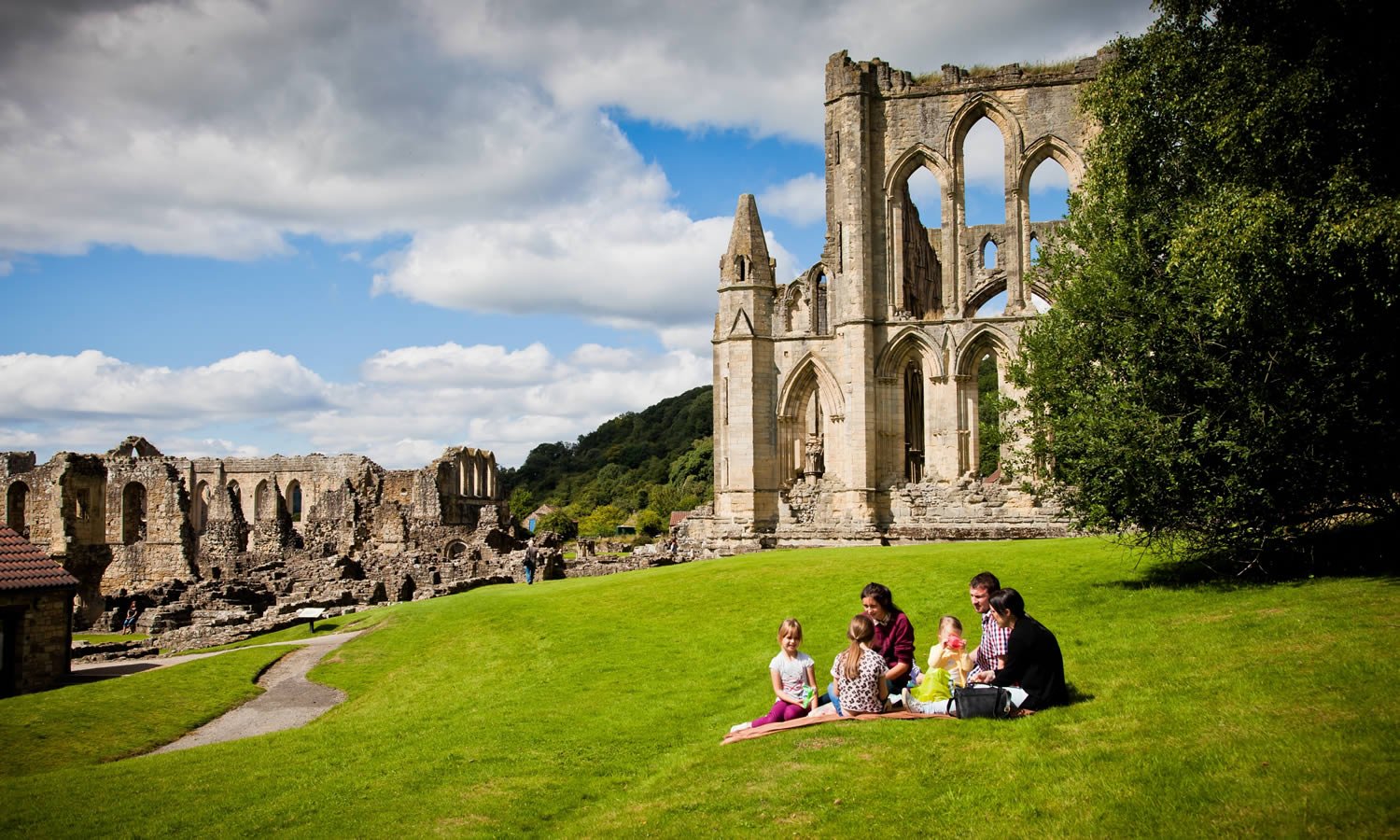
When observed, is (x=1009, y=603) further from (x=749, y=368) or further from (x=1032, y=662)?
(x=749, y=368)

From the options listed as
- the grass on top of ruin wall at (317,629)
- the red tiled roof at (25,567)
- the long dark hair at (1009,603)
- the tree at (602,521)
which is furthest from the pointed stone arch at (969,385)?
the tree at (602,521)

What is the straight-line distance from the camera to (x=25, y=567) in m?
18.4

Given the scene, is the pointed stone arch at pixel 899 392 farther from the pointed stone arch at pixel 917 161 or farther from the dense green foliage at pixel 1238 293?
the dense green foliage at pixel 1238 293

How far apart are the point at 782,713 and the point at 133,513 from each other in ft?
126

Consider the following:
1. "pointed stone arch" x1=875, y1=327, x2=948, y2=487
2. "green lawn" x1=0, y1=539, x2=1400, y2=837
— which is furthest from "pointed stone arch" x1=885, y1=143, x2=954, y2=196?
"green lawn" x1=0, y1=539, x2=1400, y2=837

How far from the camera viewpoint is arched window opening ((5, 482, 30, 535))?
41.0 m

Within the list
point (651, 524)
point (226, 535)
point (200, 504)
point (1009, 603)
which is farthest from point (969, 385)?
point (200, 504)

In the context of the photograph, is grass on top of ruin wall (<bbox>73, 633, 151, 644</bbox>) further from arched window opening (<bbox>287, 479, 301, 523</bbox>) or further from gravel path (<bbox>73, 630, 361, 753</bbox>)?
arched window opening (<bbox>287, 479, 301, 523</bbox>)

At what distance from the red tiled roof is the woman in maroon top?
15.7 metres

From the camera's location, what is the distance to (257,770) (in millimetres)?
10609

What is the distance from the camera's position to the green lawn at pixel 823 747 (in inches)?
266

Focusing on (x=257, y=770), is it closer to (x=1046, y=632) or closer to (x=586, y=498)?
(x=1046, y=632)

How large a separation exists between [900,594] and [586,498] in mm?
78302

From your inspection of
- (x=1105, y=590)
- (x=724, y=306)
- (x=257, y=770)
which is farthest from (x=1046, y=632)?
(x=724, y=306)
